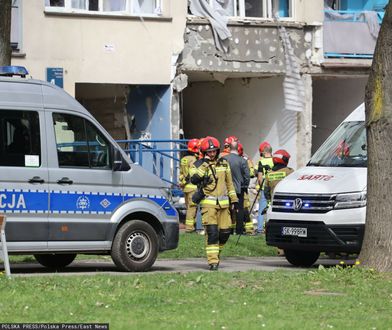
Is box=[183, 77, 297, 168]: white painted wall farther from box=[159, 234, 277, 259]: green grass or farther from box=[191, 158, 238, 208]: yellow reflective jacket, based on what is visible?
box=[191, 158, 238, 208]: yellow reflective jacket

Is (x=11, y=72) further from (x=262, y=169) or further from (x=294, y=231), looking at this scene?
(x=262, y=169)

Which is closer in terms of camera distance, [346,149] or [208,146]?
[208,146]

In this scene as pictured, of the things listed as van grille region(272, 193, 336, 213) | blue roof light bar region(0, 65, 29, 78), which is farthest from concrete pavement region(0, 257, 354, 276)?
blue roof light bar region(0, 65, 29, 78)

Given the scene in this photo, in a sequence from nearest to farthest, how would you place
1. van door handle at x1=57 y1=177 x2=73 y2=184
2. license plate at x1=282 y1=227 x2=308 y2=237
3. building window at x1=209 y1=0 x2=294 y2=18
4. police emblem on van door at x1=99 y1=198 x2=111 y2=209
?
van door handle at x1=57 y1=177 x2=73 y2=184 → police emblem on van door at x1=99 y1=198 x2=111 y2=209 → license plate at x1=282 y1=227 x2=308 y2=237 → building window at x1=209 y1=0 x2=294 y2=18

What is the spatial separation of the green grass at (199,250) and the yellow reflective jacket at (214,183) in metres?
3.22

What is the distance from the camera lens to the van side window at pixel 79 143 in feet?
45.4

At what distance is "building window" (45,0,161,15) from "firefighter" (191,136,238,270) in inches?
413

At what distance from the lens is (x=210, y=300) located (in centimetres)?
1057

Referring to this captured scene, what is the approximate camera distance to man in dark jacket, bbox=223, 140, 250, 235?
2066 cm

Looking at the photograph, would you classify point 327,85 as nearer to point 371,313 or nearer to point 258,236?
point 258,236

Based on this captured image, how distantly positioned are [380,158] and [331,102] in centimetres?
1709

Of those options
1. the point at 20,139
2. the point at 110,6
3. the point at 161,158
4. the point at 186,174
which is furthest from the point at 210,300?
the point at 110,6

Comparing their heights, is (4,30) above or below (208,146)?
above

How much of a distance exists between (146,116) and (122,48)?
6.86 feet
